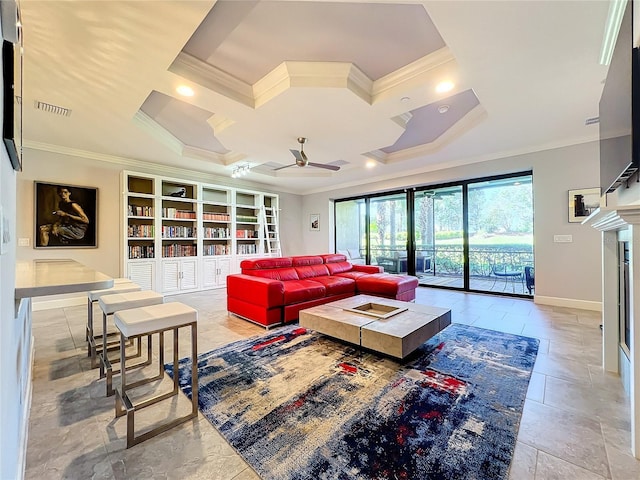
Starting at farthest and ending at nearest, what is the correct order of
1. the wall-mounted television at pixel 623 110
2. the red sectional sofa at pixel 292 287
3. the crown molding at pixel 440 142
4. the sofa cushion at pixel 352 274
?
the sofa cushion at pixel 352 274 → the crown molding at pixel 440 142 → the red sectional sofa at pixel 292 287 → the wall-mounted television at pixel 623 110

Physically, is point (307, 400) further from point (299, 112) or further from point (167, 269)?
point (167, 269)

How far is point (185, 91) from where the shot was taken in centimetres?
283

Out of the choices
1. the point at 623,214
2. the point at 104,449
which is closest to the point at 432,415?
the point at 623,214

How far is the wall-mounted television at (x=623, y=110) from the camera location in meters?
1.58

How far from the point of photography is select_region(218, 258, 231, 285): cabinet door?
A: 6301 millimetres

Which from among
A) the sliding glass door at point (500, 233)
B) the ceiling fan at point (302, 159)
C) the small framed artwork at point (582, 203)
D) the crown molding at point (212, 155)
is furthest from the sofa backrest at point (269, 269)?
the small framed artwork at point (582, 203)

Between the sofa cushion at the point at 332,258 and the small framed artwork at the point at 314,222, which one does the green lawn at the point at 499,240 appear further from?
the small framed artwork at the point at 314,222

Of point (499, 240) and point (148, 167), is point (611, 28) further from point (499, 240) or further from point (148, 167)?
point (148, 167)

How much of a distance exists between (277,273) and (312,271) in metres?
0.74

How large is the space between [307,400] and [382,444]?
571mm

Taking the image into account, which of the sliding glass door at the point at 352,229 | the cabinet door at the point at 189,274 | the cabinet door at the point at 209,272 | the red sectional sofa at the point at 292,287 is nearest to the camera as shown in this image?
the red sectional sofa at the point at 292,287

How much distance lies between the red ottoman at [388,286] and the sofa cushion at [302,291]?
770mm

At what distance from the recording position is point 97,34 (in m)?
2.08

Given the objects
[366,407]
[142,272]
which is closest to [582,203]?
[366,407]
